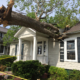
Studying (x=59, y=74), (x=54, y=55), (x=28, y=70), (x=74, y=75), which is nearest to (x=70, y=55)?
(x=74, y=75)

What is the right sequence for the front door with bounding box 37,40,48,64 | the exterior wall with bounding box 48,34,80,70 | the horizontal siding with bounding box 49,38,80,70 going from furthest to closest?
the front door with bounding box 37,40,48,64
the horizontal siding with bounding box 49,38,80,70
the exterior wall with bounding box 48,34,80,70

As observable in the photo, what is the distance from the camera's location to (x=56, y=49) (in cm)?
1082

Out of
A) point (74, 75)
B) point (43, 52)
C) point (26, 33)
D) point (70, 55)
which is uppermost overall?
point (26, 33)

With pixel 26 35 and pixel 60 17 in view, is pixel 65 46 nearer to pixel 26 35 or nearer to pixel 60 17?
pixel 60 17

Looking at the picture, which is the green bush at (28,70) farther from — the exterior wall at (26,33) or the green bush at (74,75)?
the exterior wall at (26,33)

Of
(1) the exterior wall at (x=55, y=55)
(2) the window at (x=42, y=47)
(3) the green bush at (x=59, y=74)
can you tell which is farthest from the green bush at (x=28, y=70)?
(2) the window at (x=42, y=47)

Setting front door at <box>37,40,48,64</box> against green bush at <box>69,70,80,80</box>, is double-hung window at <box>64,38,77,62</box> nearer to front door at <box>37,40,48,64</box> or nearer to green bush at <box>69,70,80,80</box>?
green bush at <box>69,70,80,80</box>

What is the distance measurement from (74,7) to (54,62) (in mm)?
6633

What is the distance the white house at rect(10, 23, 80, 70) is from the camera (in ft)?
29.0

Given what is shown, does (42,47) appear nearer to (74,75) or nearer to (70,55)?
(70,55)

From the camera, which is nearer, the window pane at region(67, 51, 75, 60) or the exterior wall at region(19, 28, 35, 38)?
the window pane at region(67, 51, 75, 60)

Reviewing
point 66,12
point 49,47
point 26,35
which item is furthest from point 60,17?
point 26,35

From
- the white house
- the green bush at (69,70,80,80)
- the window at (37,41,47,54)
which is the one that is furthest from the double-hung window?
the window at (37,41,47,54)

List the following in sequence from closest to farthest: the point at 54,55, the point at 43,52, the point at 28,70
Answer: the point at 28,70
the point at 54,55
the point at 43,52
